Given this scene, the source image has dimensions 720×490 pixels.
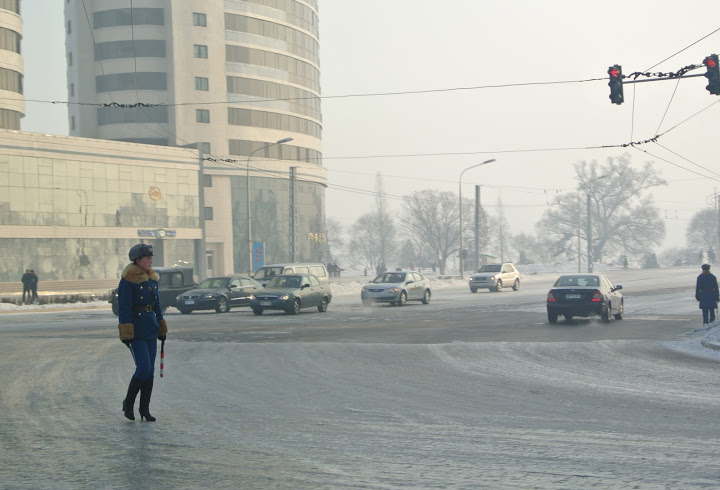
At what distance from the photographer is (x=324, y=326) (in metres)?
25.0

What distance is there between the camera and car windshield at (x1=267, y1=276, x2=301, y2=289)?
32.3 metres

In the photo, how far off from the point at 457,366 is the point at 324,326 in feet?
36.5

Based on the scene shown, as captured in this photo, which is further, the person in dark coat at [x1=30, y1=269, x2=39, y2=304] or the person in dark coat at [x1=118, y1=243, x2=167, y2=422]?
the person in dark coat at [x1=30, y1=269, x2=39, y2=304]

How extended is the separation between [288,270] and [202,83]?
145ft

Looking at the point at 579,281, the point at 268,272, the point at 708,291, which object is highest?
the point at 268,272

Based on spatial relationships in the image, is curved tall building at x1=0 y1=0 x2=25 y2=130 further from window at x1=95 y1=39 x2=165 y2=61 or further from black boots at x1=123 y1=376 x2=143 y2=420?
black boots at x1=123 y1=376 x2=143 y2=420

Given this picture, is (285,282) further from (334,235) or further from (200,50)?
(334,235)

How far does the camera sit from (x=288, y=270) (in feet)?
122

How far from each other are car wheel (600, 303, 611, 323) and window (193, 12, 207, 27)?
59.6 m

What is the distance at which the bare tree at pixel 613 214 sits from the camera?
106m

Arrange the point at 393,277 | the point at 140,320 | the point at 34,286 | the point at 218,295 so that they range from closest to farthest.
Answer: the point at 140,320 < the point at 218,295 < the point at 393,277 < the point at 34,286

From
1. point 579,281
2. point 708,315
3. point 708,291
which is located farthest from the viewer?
point 579,281

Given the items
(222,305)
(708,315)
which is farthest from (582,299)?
(222,305)

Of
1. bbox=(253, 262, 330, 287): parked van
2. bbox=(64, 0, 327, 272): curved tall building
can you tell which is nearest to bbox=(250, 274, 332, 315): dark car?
bbox=(253, 262, 330, 287): parked van
